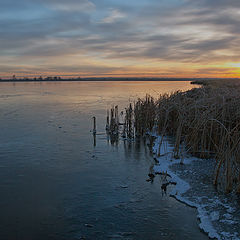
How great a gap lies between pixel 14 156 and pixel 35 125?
8.02 meters

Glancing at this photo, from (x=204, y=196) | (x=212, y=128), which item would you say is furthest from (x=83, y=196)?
(x=212, y=128)

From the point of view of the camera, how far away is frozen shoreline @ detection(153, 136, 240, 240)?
21.9 feet

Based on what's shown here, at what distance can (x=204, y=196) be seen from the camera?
8.29m

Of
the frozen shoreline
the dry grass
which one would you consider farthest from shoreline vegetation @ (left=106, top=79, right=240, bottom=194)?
the frozen shoreline

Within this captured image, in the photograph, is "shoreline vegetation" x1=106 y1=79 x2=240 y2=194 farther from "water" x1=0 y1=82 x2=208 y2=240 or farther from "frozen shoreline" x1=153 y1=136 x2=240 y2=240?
"water" x1=0 y1=82 x2=208 y2=240

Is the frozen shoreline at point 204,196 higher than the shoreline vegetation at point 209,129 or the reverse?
the reverse

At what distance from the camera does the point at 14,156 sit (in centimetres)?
1230

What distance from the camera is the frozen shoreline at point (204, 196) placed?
6.66 m

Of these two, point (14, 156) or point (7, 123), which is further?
point (7, 123)

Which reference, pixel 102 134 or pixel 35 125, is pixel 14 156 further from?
pixel 35 125

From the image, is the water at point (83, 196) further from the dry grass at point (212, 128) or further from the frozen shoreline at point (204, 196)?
the dry grass at point (212, 128)

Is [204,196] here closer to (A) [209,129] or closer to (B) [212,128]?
(B) [212,128]

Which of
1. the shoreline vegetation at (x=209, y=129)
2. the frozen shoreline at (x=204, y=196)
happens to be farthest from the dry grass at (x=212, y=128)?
the frozen shoreline at (x=204, y=196)

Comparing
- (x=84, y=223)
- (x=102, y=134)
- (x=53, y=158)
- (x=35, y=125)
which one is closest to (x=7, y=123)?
(x=35, y=125)
